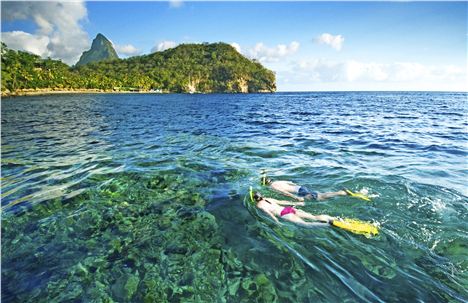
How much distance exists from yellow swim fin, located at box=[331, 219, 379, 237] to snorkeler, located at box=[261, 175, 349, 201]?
1896mm

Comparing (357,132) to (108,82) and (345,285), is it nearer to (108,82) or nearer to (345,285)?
(345,285)

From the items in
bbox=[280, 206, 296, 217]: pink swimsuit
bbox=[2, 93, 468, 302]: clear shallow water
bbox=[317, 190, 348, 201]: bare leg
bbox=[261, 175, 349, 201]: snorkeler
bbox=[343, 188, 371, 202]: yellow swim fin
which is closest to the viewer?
bbox=[2, 93, 468, 302]: clear shallow water

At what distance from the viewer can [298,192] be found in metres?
9.84

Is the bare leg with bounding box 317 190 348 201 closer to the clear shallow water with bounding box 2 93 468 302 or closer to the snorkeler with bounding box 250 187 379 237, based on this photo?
the clear shallow water with bounding box 2 93 468 302

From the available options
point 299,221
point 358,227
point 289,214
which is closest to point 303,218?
point 299,221

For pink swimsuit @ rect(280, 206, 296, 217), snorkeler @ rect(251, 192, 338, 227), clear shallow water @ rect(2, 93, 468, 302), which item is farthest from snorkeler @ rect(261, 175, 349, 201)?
pink swimsuit @ rect(280, 206, 296, 217)

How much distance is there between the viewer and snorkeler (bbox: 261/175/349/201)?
380 inches

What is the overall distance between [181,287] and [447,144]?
21.6 m

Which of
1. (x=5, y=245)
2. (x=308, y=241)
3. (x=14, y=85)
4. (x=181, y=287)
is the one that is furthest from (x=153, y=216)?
(x=14, y=85)

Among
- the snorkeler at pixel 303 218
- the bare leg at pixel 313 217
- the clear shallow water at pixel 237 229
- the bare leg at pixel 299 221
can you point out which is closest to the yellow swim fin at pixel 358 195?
the clear shallow water at pixel 237 229

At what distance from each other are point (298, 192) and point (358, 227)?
8.79ft

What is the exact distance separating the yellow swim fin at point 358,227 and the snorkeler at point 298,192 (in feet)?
6.22

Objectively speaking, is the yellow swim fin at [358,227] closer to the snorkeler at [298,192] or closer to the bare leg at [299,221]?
the bare leg at [299,221]

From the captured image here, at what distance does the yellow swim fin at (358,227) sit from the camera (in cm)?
743
